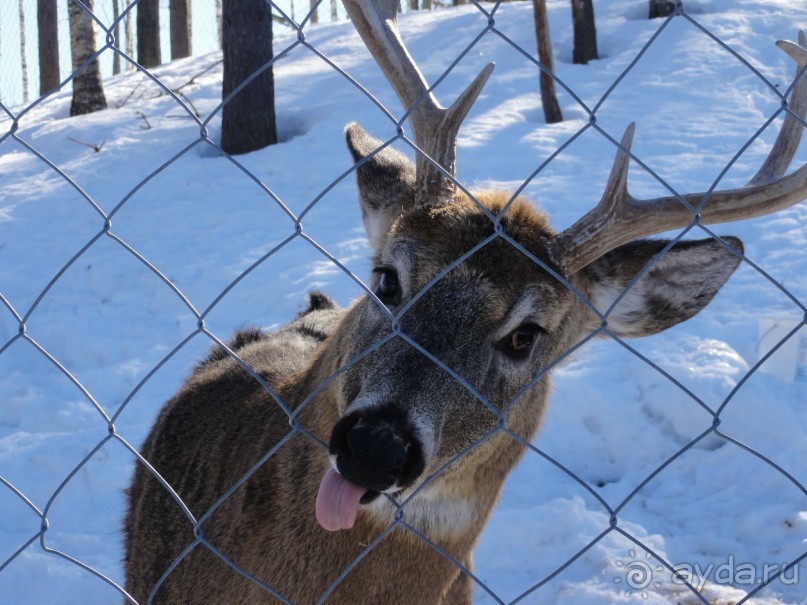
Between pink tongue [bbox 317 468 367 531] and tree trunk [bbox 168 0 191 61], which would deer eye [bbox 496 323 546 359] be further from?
tree trunk [bbox 168 0 191 61]

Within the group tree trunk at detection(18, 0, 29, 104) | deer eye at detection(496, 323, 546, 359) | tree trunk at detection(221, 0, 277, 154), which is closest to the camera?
deer eye at detection(496, 323, 546, 359)

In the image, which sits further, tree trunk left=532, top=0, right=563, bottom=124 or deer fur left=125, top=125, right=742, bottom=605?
tree trunk left=532, top=0, right=563, bottom=124

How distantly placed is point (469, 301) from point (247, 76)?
25.8 ft

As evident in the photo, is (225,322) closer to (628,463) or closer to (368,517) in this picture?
(628,463)

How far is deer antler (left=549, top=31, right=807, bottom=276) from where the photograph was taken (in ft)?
7.92

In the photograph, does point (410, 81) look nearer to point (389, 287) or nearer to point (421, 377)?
point (389, 287)

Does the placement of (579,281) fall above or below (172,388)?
above

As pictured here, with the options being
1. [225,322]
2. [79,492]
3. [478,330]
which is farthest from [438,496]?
[225,322]

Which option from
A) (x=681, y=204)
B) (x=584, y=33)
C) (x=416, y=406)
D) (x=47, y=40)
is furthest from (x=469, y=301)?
(x=47, y=40)

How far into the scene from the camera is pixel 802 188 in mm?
2445

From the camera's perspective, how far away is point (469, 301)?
2.78 meters

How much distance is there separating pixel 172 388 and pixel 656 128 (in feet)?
19.7

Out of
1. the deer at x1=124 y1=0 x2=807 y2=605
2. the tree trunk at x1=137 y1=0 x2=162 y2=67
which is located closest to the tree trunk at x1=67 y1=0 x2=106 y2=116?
the tree trunk at x1=137 y1=0 x2=162 y2=67

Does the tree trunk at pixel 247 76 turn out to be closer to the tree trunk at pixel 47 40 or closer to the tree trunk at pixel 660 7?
the tree trunk at pixel 660 7
